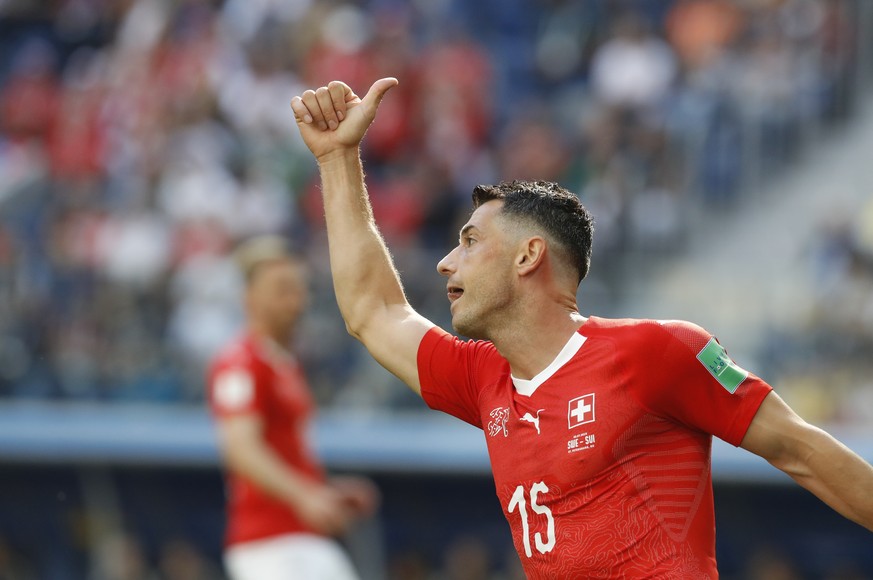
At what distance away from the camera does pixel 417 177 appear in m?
12.4

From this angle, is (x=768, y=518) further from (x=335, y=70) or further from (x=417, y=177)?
(x=335, y=70)

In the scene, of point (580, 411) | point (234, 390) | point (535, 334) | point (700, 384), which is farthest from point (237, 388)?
point (700, 384)

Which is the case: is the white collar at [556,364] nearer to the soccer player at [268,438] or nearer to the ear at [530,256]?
the ear at [530,256]

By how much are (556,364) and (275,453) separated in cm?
361

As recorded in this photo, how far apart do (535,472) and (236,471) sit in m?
3.51

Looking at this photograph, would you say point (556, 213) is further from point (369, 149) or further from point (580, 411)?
point (369, 149)

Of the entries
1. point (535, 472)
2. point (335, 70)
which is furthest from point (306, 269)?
point (535, 472)

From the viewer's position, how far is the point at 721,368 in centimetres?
389

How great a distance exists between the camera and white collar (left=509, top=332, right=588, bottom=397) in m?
4.20

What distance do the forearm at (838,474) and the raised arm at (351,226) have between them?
1.40m

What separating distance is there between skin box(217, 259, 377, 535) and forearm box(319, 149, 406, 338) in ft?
6.63

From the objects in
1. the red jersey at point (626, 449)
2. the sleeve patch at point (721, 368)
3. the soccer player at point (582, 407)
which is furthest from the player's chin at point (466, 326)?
the sleeve patch at point (721, 368)

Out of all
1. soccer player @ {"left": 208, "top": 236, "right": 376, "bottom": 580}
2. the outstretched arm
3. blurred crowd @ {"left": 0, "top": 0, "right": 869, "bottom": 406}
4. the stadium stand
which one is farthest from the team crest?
blurred crowd @ {"left": 0, "top": 0, "right": 869, "bottom": 406}

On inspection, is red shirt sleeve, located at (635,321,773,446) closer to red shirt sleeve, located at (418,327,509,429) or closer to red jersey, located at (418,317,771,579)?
red jersey, located at (418,317,771,579)
